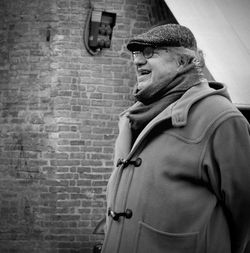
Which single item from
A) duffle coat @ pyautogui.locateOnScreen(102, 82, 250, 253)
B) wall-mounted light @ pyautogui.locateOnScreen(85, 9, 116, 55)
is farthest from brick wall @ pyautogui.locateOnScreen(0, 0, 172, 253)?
duffle coat @ pyautogui.locateOnScreen(102, 82, 250, 253)

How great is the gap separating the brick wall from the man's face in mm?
2592

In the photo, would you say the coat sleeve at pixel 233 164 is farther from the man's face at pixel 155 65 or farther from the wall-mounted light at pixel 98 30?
the wall-mounted light at pixel 98 30

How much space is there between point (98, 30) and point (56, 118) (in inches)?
46.9

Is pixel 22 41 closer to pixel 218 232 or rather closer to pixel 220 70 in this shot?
pixel 220 70

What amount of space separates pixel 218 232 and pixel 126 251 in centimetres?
40

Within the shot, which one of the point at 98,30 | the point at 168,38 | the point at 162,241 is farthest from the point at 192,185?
the point at 98,30

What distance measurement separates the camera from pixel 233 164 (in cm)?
135

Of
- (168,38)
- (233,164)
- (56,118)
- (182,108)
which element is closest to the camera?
(233,164)

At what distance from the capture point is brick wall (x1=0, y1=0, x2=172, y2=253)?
4.07 meters

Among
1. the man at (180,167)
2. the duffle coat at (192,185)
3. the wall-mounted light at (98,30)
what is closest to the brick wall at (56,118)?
the wall-mounted light at (98,30)

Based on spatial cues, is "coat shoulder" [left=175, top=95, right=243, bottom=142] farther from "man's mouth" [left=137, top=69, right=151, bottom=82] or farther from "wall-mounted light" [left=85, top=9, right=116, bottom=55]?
"wall-mounted light" [left=85, top=9, right=116, bottom=55]

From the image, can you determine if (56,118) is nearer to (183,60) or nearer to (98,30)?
(98,30)

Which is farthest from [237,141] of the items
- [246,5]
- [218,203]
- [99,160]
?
[99,160]

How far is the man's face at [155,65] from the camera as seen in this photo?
5.20ft
